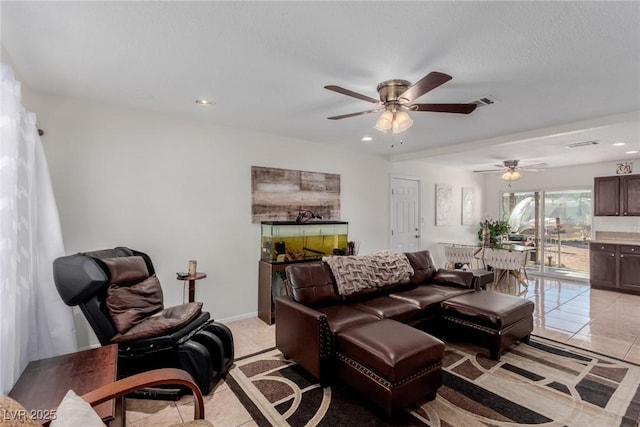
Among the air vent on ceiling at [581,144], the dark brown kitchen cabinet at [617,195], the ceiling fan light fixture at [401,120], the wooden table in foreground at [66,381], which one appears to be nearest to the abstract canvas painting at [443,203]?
the air vent on ceiling at [581,144]

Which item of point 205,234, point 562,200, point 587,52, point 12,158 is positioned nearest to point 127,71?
point 12,158

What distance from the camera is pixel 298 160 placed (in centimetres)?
464

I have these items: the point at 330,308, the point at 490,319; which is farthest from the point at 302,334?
the point at 490,319

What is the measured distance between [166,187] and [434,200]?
559cm

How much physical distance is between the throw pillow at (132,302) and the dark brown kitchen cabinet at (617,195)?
7.91 metres

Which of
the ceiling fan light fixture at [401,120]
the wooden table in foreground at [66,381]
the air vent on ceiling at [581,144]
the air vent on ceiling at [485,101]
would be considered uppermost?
the air vent on ceiling at [485,101]

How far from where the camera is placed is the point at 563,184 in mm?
6750

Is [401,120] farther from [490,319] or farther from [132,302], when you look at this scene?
[132,302]

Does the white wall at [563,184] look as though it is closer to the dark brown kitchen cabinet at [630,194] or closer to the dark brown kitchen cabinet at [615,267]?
the dark brown kitchen cabinet at [630,194]

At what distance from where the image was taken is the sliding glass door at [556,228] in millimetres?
6562

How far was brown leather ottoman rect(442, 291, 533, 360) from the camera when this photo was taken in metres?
2.90

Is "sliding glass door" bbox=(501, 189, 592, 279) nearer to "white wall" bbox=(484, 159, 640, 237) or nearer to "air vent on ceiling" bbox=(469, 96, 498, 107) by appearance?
"white wall" bbox=(484, 159, 640, 237)

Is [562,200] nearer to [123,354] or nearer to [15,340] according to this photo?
[123,354]

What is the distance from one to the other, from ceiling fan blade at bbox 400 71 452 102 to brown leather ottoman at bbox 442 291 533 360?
2190 mm
